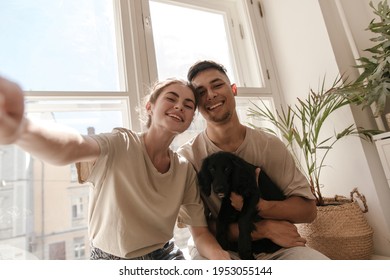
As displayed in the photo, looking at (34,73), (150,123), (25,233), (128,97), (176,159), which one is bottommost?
(25,233)

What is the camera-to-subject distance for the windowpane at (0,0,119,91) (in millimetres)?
1251

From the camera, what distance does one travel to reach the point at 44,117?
131 centimetres

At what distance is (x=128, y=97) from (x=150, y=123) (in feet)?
1.85

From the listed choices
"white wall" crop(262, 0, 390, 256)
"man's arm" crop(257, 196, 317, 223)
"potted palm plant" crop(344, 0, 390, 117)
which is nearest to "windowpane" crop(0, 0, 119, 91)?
"man's arm" crop(257, 196, 317, 223)

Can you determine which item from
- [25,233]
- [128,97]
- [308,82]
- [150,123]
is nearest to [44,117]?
[128,97]

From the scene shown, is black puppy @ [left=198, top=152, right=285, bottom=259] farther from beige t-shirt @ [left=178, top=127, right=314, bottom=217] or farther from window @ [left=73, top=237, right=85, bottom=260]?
window @ [left=73, top=237, right=85, bottom=260]

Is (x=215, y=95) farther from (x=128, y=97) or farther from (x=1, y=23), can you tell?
(x=1, y=23)

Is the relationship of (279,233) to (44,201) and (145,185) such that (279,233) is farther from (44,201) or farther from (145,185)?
(44,201)

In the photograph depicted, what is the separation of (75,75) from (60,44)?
206 mm

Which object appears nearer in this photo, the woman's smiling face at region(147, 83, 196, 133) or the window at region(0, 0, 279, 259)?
the woman's smiling face at region(147, 83, 196, 133)

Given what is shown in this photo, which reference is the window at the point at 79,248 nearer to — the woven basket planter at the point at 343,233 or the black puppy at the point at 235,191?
the black puppy at the point at 235,191

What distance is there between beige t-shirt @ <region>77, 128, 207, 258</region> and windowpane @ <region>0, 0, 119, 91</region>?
0.76 meters

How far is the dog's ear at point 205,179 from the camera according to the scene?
3.14ft

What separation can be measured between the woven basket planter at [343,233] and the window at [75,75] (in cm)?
90
